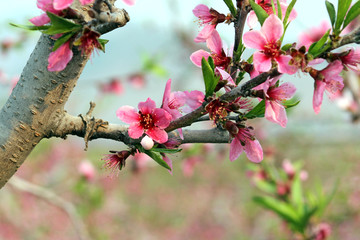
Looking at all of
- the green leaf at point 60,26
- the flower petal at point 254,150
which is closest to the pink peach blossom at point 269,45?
the flower petal at point 254,150

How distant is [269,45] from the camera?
73 cm

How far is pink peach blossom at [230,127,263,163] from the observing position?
82 centimetres

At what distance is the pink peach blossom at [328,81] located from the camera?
713mm

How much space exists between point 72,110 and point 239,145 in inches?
207

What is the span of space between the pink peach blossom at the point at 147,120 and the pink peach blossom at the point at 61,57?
0.16 meters

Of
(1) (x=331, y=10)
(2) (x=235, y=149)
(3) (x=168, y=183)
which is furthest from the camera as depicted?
(3) (x=168, y=183)

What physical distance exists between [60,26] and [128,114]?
10.0 inches

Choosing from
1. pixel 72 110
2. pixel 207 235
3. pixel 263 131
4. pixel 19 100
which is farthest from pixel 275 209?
pixel 207 235

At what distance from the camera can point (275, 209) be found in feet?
6.70

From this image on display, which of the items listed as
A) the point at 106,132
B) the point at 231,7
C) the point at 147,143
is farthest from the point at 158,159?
the point at 231,7

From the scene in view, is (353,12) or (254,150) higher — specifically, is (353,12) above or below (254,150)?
above

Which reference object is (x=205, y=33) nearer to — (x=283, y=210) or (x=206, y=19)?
(x=206, y=19)

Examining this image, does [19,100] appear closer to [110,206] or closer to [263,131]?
[263,131]

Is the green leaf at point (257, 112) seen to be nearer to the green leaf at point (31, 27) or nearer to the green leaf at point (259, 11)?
the green leaf at point (259, 11)
